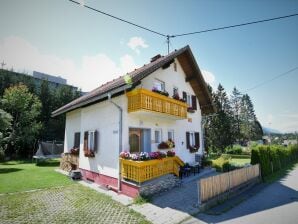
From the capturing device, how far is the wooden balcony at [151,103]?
35.6ft

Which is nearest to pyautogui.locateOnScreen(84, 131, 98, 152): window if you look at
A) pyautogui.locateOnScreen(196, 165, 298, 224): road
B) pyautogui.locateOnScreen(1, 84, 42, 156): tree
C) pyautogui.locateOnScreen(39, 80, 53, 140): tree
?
pyautogui.locateOnScreen(196, 165, 298, 224): road

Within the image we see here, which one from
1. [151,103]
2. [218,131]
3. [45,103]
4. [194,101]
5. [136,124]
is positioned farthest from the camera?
[218,131]

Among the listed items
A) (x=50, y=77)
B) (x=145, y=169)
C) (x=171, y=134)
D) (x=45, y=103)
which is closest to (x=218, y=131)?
(x=171, y=134)

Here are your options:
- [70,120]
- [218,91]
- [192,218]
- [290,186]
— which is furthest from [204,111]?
[218,91]

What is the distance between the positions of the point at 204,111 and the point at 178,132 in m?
6.86

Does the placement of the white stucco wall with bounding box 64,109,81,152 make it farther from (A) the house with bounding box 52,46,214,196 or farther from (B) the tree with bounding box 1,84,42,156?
(B) the tree with bounding box 1,84,42,156

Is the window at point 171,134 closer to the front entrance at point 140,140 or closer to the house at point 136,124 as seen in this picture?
the house at point 136,124

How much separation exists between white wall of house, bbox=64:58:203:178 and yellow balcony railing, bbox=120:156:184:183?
1011mm

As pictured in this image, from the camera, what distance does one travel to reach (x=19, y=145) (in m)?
28.1

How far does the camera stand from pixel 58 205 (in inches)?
341

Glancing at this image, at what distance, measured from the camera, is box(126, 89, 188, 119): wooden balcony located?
427 inches

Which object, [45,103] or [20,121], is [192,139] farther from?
[45,103]

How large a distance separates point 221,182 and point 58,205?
7.88 m

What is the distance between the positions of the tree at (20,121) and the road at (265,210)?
27072mm
